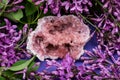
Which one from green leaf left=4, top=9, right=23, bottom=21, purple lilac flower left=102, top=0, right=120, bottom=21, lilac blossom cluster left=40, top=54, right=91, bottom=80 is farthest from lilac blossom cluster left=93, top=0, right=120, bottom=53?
green leaf left=4, top=9, right=23, bottom=21

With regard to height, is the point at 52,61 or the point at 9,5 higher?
the point at 9,5

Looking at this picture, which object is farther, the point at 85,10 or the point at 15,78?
the point at 85,10

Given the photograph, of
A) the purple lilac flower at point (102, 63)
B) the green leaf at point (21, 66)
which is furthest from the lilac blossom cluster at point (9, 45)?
the purple lilac flower at point (102, 63)

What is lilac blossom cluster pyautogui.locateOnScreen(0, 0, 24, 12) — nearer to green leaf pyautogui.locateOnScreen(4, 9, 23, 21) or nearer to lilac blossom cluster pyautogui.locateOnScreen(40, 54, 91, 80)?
green leaf pyautogui.locateOnScreen(4, 9, 23, 21)

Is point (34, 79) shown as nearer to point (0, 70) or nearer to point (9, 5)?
point (0, 70)

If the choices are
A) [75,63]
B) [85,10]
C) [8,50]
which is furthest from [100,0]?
[8,50]
